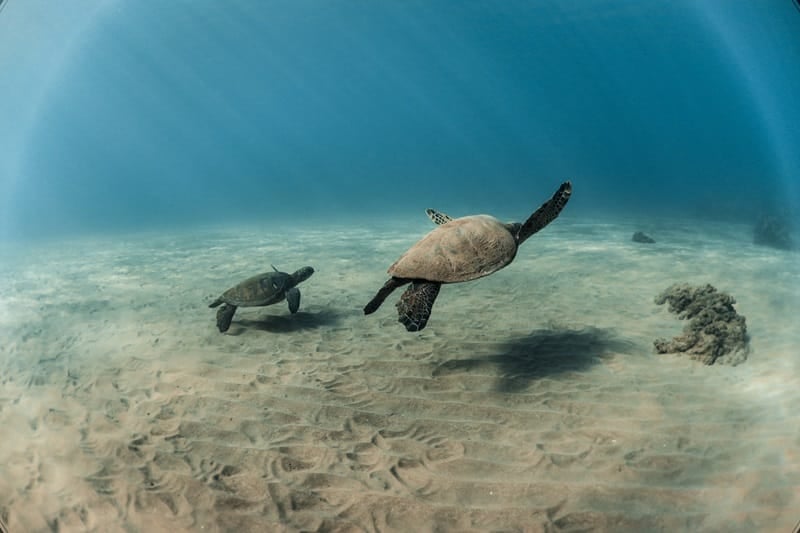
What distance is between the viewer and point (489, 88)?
110312mm

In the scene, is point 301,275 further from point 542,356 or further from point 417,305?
point 542,356

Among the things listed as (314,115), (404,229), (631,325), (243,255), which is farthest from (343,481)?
(314,115)

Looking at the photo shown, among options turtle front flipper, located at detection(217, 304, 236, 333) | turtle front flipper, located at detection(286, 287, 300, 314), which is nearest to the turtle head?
turtle front flipper, located at detection(286, 287, 300, 314)

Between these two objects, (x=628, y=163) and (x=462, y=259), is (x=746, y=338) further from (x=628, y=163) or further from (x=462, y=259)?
(x=628, y=163)

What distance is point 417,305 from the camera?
413cm

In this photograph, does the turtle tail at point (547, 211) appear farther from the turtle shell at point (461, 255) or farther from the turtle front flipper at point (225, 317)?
the turtle front flipper at point (225, 317)

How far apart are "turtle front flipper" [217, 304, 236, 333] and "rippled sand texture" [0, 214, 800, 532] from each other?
0.23 metres

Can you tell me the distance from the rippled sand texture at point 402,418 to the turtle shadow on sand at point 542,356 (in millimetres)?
37

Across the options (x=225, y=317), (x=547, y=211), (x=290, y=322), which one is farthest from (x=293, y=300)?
(x=547, y=211)

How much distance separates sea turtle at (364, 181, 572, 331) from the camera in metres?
4.17

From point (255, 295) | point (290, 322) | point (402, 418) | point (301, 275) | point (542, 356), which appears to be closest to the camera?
point (402, 418)

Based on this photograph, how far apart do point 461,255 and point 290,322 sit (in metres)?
3.91

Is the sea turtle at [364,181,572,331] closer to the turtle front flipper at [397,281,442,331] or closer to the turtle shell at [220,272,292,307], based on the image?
the turtle front flipper at [397,281,442,331]

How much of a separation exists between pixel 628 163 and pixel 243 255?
113053mm
